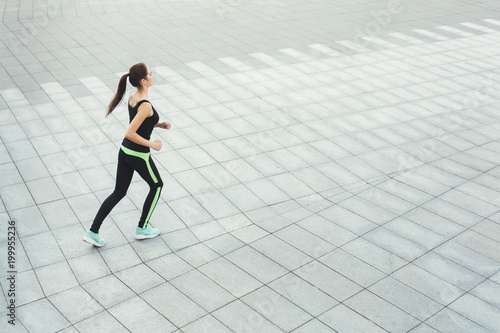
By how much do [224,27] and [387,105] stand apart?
19.5ft

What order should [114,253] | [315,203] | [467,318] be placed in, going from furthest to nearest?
[315,203] → [114,253] → [467,318]

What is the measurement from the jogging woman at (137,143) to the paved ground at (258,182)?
18.0 inches

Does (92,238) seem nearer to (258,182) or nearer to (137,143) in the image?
(137,143)

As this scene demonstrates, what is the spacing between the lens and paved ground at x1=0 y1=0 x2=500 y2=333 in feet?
15.7

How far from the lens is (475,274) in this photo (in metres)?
5.32

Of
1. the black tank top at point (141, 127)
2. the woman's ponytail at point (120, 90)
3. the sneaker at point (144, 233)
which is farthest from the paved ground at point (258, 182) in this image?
the woman's ponytail at point (120, 90)

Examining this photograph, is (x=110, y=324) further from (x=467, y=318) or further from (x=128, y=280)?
(x=467, y=318)

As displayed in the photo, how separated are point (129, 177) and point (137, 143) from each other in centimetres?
43

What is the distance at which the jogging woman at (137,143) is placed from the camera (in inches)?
200

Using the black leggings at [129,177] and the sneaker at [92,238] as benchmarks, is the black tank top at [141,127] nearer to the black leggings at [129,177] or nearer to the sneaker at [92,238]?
the black leggings at [129,177]

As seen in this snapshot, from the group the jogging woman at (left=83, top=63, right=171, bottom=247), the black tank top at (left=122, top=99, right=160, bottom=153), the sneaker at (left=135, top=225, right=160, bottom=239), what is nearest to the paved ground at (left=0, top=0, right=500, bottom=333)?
the sneaker at (left=135, top=225, right=160, bottom=239)

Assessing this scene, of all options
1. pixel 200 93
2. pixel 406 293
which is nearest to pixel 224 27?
pixel 200 93

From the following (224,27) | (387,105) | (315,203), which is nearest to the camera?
(315,203)

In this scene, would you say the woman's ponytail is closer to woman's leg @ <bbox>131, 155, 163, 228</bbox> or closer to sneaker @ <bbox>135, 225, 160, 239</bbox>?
woman's leg @ <bbox>131, 155, 163, 228</bbox>
